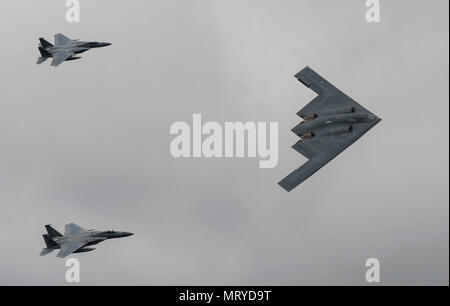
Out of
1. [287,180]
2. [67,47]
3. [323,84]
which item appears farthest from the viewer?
[67,47]

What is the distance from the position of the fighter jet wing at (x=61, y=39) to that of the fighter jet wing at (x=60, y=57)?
2106mm

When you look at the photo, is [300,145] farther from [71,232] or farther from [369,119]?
[71,232]

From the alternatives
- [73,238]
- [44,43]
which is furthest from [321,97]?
[44,43]

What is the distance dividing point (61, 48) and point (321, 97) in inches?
1389

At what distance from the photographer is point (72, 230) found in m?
127

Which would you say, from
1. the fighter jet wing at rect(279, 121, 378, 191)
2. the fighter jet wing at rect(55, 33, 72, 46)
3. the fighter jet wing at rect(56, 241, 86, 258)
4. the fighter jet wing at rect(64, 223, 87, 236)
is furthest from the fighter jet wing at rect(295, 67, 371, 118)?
the fighter jet wing at rect(55, 33, 72, 46)

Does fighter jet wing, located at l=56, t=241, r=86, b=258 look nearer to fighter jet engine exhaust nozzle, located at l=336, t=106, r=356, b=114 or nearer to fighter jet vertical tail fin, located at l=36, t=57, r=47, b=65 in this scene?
fighter jet vertical tail fin, located at l=36, t=57, r=47, b=65

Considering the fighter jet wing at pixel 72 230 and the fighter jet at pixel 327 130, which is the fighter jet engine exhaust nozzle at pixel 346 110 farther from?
the fighter jet wing at pixel 72 230

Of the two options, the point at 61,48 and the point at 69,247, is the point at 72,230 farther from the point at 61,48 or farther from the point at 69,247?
the point at 61,48

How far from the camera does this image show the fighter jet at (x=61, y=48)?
134500 millimetres

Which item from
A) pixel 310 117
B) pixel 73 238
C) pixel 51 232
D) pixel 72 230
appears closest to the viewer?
pixel 310 117
